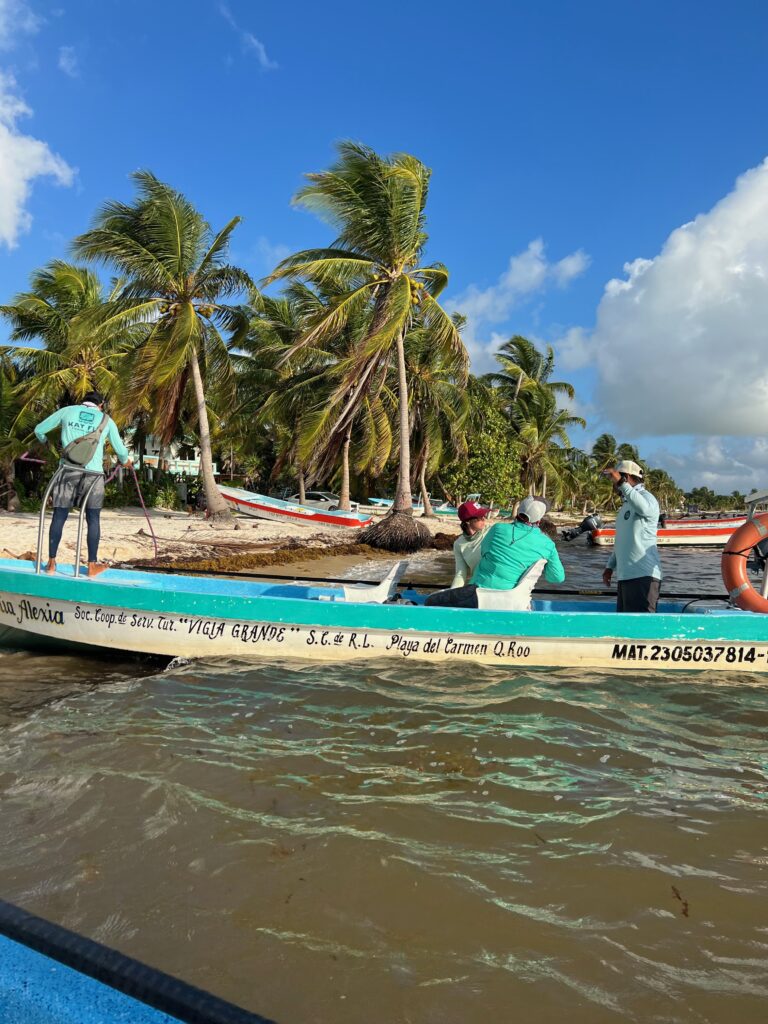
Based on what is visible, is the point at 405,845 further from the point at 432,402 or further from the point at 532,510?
the point at 432,402

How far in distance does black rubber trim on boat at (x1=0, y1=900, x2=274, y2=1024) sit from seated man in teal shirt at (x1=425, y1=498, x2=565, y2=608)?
471cm

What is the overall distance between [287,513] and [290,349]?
8.61 m

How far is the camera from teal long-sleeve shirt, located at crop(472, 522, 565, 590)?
19.9 feet

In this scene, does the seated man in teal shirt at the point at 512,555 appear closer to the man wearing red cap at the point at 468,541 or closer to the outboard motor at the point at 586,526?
the man wearing red cap at the point at 468,541

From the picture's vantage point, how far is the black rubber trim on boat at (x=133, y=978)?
1.56 metres

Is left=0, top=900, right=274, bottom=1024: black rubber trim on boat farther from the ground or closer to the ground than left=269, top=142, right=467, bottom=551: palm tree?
closer to the ground

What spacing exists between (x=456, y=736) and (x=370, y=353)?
47.6 feet

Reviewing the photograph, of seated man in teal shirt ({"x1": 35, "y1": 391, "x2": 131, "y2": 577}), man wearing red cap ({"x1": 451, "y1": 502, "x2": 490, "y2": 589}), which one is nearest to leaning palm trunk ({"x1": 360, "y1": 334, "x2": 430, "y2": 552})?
man wearing red cap ({"x1": 451, "y1": 502, "x2": 490, "y2": 589})

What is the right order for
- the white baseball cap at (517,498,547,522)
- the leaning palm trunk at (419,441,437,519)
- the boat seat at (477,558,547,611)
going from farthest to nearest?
1. the leaning palm trunk at (419,441,437,519)
2. the boat seat at (477,558,547,611)
3. the white baseball cap at (517,498,547,522)

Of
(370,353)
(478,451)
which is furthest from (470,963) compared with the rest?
(478,451)

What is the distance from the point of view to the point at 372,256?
63.2 feet

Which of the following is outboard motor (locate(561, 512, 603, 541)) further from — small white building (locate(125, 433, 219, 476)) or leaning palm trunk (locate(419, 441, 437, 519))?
small white building (locate(125, 433, 219, 476))

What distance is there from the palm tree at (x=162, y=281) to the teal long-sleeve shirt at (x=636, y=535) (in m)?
15.6

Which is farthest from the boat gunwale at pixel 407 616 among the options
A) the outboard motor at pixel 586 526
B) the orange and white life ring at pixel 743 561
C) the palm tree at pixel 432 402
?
the palm tree at pixel 432 402
